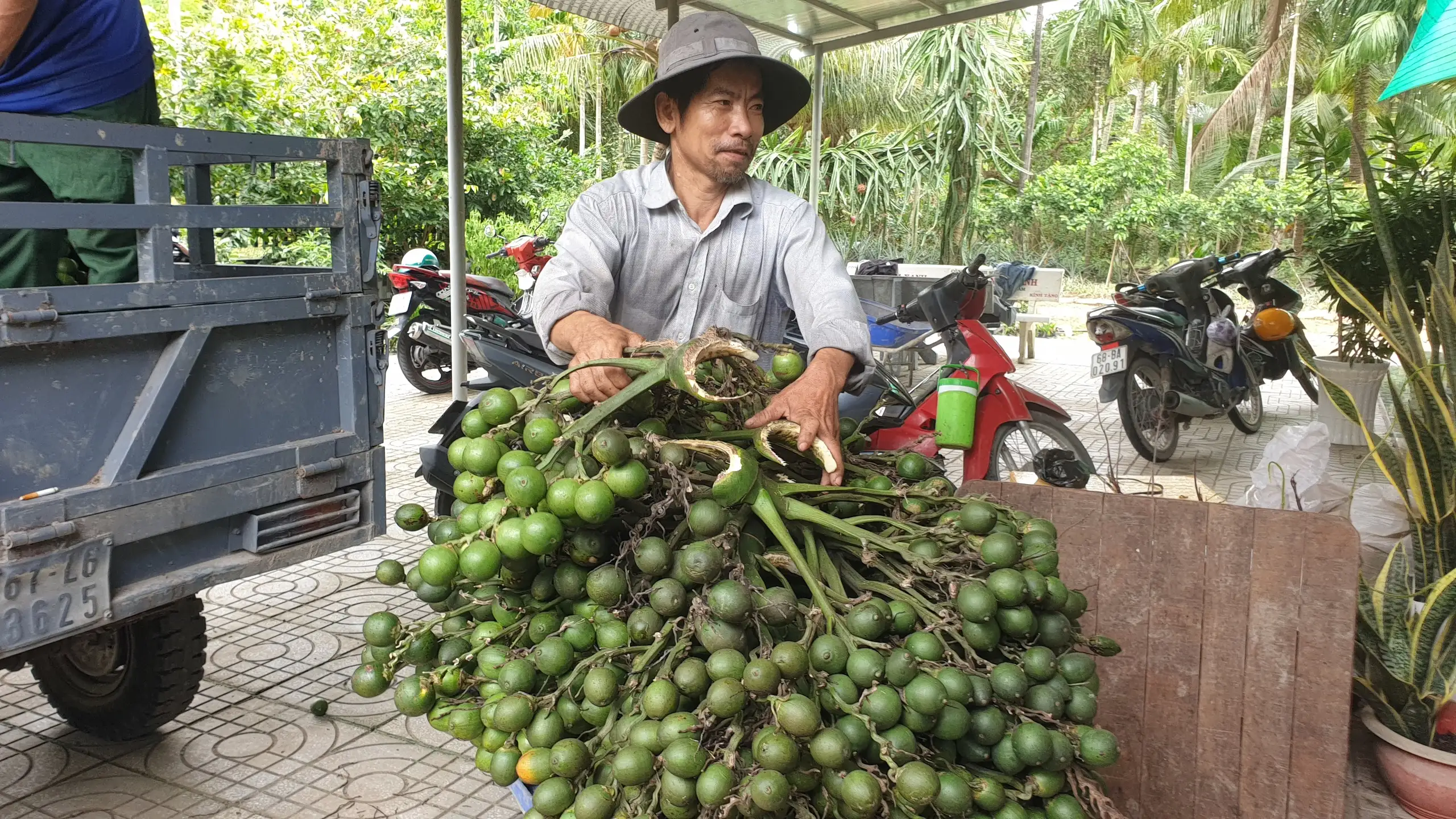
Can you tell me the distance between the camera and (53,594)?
217cm

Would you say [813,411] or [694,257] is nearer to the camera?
[813,411]

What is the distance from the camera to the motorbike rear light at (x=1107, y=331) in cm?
683

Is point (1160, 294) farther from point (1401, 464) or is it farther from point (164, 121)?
point (164, 121)

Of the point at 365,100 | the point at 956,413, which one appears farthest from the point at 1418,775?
the point at 365,100

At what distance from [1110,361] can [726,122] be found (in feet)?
16.4

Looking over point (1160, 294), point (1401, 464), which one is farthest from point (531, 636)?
point (1160, 294)

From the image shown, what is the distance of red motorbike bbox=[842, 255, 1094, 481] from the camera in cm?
459

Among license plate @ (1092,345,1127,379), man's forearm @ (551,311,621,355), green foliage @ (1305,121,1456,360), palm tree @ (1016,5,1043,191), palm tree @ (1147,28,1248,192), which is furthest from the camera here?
Answer: palm tree @ (1147,28,1248,192)

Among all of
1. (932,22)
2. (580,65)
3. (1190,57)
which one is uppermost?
(1190,57)

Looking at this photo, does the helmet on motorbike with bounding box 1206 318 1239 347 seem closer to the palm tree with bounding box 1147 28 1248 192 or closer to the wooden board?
the wooden board

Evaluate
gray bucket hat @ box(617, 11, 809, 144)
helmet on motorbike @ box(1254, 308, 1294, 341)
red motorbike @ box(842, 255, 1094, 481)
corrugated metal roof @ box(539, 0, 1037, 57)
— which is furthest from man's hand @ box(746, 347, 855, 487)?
helmet on motorbike @ box(1254, 308, 1294, 341)

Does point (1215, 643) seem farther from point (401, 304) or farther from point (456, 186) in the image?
point (401, 304)

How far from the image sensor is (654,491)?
163 cm

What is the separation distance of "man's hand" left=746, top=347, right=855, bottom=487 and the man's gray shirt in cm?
50
